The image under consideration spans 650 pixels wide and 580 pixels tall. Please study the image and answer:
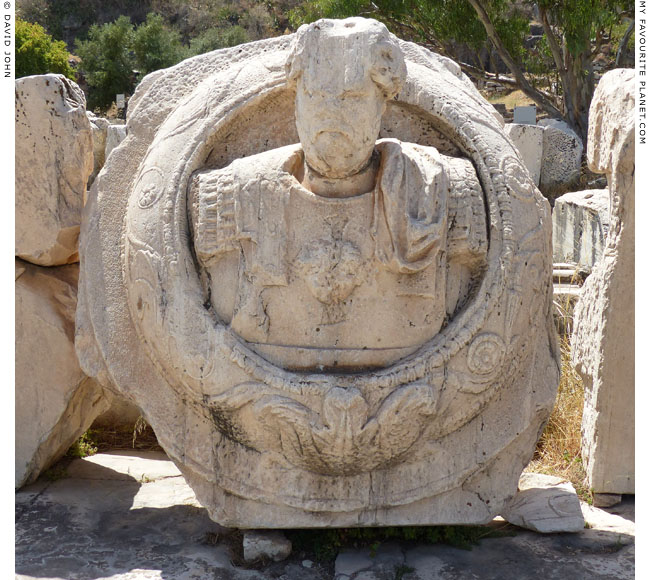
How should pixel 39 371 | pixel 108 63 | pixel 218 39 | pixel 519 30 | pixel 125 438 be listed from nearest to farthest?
pixel 39 371 → pixel 125 438 → pixel 519 30 → pixel 108 63 → pixel 218 39

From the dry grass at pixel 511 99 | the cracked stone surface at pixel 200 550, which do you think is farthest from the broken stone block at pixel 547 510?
the dry grass at pixel 511 99

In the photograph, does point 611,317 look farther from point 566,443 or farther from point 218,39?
point 218,39

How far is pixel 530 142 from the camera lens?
31.1 feet

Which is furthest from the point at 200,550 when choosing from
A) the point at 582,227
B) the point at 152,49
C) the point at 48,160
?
the point at 152,49

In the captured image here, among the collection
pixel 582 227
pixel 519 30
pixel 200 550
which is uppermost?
pixel 519 30

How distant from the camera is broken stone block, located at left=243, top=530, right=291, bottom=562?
2.68 meters

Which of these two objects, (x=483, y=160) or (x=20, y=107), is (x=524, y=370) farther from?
(x=20, y=107)

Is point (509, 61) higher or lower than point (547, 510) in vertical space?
higher

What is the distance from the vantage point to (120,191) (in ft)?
9.34

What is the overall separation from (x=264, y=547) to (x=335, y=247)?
106cm

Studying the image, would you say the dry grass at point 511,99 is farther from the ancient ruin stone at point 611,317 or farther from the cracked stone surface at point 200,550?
the cracked stone surface at point 200,550

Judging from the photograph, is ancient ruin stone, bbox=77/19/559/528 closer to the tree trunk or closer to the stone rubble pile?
the stone rubble pile

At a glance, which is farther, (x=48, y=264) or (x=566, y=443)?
(x=566, y=443)

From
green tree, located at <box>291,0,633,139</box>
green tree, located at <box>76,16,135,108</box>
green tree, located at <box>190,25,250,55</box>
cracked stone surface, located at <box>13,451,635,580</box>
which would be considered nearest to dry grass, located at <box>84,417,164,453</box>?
cracked stone surface, located at <box>13,451,635,580</box>
